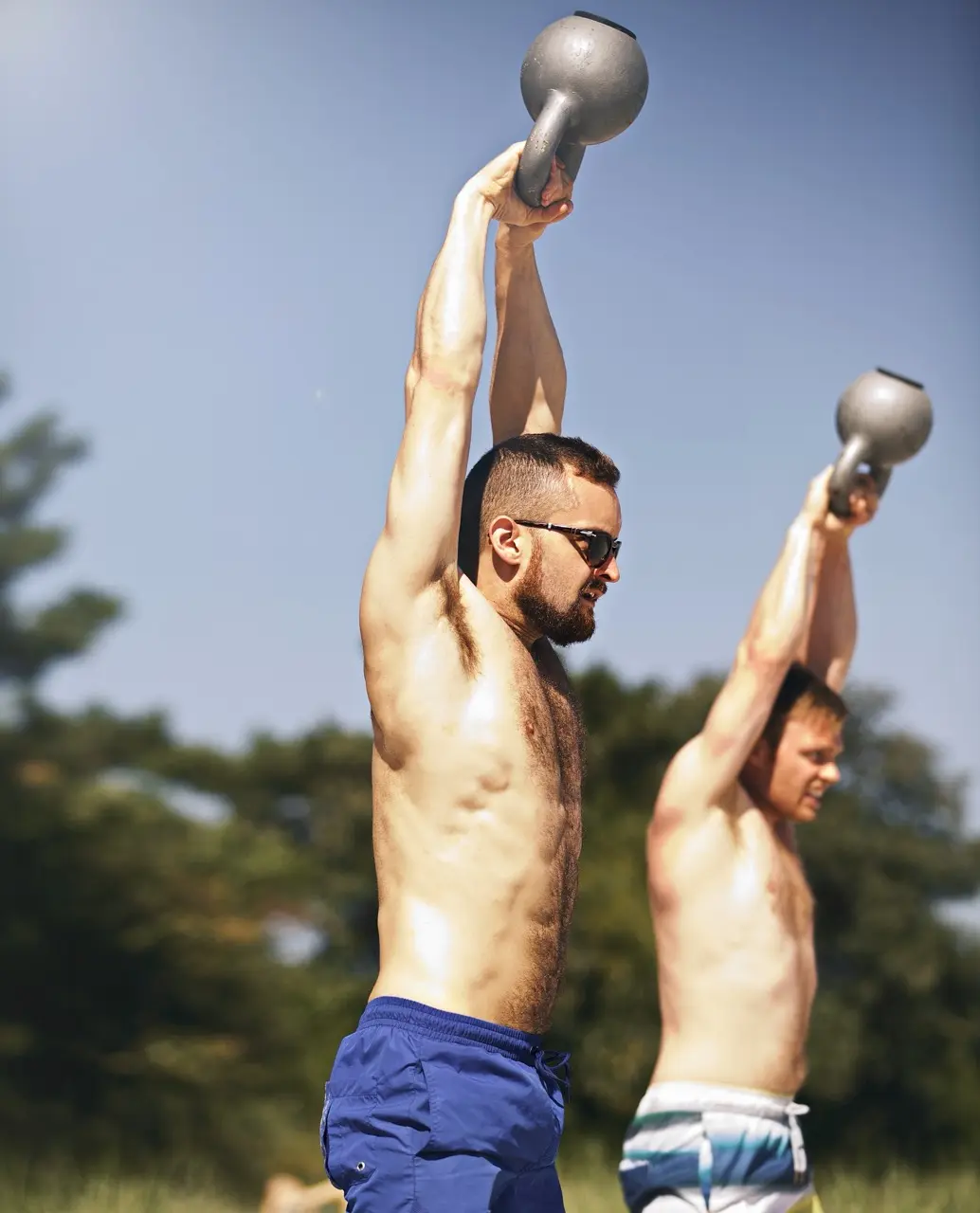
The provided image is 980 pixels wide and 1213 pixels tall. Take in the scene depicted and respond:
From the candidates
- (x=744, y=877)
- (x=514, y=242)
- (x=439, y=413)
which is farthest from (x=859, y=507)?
(x=439, y=413)

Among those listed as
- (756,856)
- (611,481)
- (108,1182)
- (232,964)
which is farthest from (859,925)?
(611,481)

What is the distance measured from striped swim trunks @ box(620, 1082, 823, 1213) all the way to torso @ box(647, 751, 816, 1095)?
63 mm

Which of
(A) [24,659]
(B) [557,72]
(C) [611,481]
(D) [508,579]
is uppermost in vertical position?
(A) [24,659]

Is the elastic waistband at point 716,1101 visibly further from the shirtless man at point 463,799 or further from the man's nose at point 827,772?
the shirtless man at point 463,799

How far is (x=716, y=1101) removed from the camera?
3906 millimetres

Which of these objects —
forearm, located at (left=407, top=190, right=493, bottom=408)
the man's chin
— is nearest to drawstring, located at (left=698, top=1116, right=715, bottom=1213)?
the man's chin

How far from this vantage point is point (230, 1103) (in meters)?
10.1

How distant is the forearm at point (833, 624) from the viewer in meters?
4.77

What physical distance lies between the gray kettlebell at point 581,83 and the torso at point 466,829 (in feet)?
3.07

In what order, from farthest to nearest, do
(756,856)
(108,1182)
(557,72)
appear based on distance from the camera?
1. (108,1182)
2. (756,856)
3. (557,72)

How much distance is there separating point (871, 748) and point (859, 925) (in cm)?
115

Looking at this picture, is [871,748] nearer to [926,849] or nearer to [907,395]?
[926,849]

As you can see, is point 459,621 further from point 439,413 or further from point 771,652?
point 771,652

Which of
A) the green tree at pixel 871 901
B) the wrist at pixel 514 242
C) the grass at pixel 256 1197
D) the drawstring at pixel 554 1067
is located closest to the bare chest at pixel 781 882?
the drawstring at pixel 554 1067
